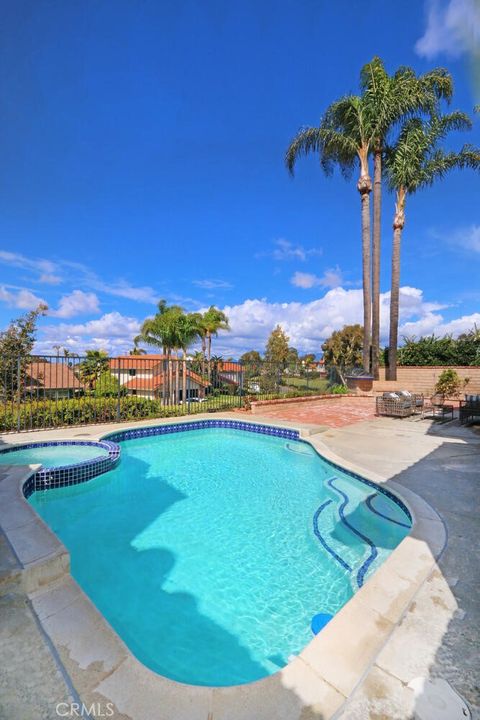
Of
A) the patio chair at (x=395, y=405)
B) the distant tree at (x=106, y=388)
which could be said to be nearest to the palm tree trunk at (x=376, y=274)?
the patio chair at (x=395, y=405)

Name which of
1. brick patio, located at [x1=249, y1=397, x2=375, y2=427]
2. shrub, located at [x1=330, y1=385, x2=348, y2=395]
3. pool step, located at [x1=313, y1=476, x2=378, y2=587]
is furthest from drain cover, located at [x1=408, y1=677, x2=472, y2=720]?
shrub, located at [x1=330, y1=385, x2=348, y2=395]

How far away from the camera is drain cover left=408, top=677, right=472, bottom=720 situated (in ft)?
5.05

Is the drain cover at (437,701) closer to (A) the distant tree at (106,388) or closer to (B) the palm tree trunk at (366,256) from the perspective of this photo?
(A) the distant tree at (106,388)

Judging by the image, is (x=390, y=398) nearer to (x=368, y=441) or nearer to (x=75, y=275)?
(x=368, y=441)

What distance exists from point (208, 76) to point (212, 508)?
1312 centimetres

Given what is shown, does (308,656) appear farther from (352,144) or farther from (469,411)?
(352,144)

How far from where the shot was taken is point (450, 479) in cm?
511

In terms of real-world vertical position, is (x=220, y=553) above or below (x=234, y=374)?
below

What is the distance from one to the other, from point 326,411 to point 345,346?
89.8 ft

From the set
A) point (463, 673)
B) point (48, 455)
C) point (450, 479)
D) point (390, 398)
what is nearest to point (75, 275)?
point (48, 455)

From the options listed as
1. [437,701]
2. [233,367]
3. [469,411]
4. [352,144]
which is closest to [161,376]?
[233,367]

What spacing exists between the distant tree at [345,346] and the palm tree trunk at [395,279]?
66.9 ft

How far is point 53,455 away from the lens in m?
6.95

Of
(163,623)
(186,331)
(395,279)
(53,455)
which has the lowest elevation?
(163,623)
